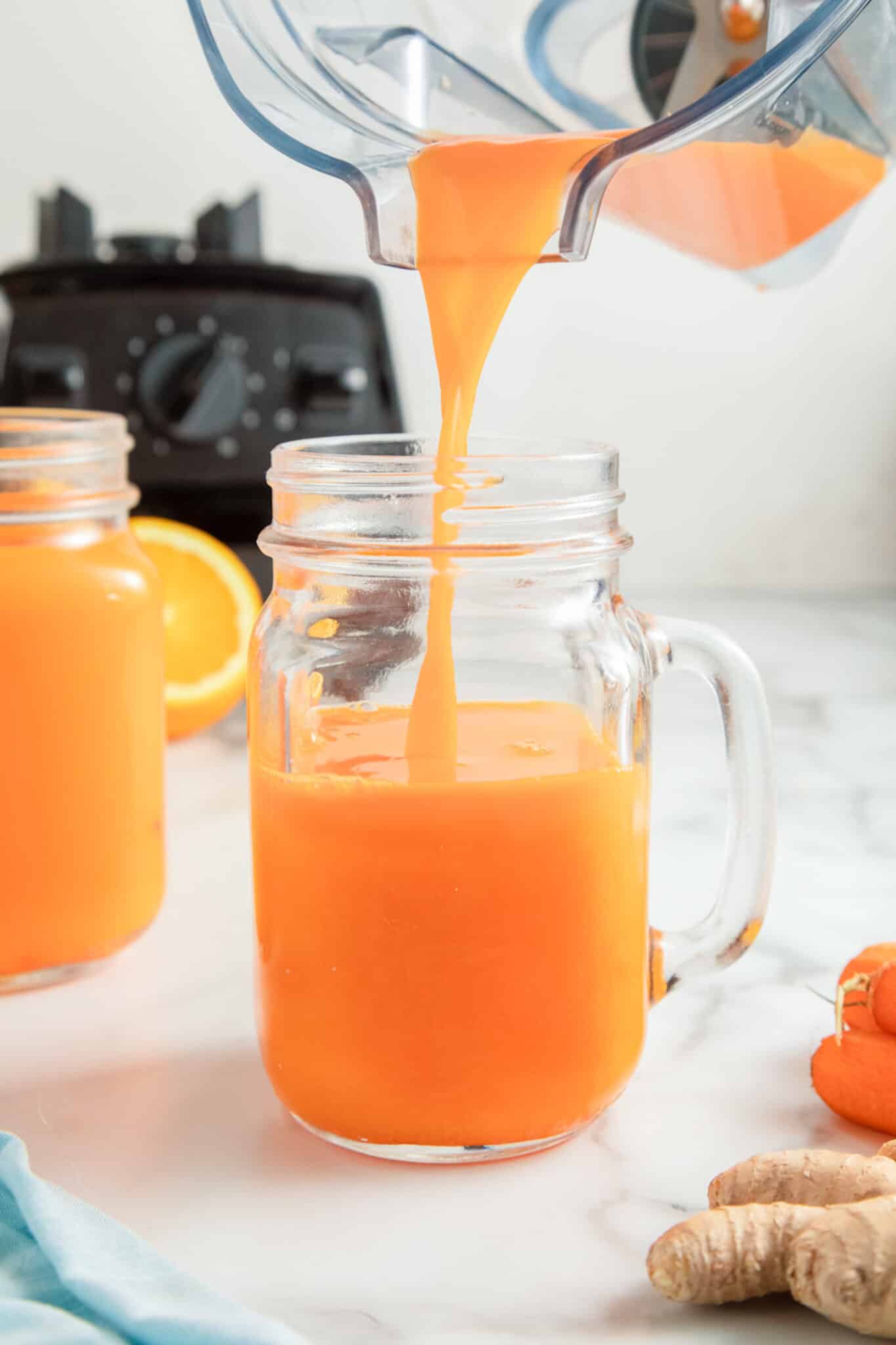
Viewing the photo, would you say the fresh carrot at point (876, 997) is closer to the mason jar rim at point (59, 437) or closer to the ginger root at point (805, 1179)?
the ginger root at point (805, 1179)

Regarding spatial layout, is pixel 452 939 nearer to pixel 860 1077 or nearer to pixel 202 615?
pixel 860 1077

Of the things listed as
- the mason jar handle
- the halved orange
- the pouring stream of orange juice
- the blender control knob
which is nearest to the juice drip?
the pouring stream of orange juice

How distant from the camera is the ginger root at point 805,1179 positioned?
526mm

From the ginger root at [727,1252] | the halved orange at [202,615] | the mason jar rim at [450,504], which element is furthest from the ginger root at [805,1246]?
the halved orange at [202,615]

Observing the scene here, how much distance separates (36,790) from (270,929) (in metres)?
0.19

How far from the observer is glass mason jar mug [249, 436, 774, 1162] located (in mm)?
606

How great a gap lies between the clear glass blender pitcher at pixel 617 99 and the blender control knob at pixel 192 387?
1.46ft

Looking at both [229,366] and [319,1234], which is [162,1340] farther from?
[229,366]

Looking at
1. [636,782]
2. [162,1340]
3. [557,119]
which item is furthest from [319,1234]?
[557,119]

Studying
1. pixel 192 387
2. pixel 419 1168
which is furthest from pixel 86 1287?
pixel 192 387

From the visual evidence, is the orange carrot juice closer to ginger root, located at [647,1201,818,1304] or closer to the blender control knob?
ginger root, located at [647,1201,818,1304]

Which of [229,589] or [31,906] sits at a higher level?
[229,589]

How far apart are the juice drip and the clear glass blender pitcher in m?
0.01

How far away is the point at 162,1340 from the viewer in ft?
1.54
